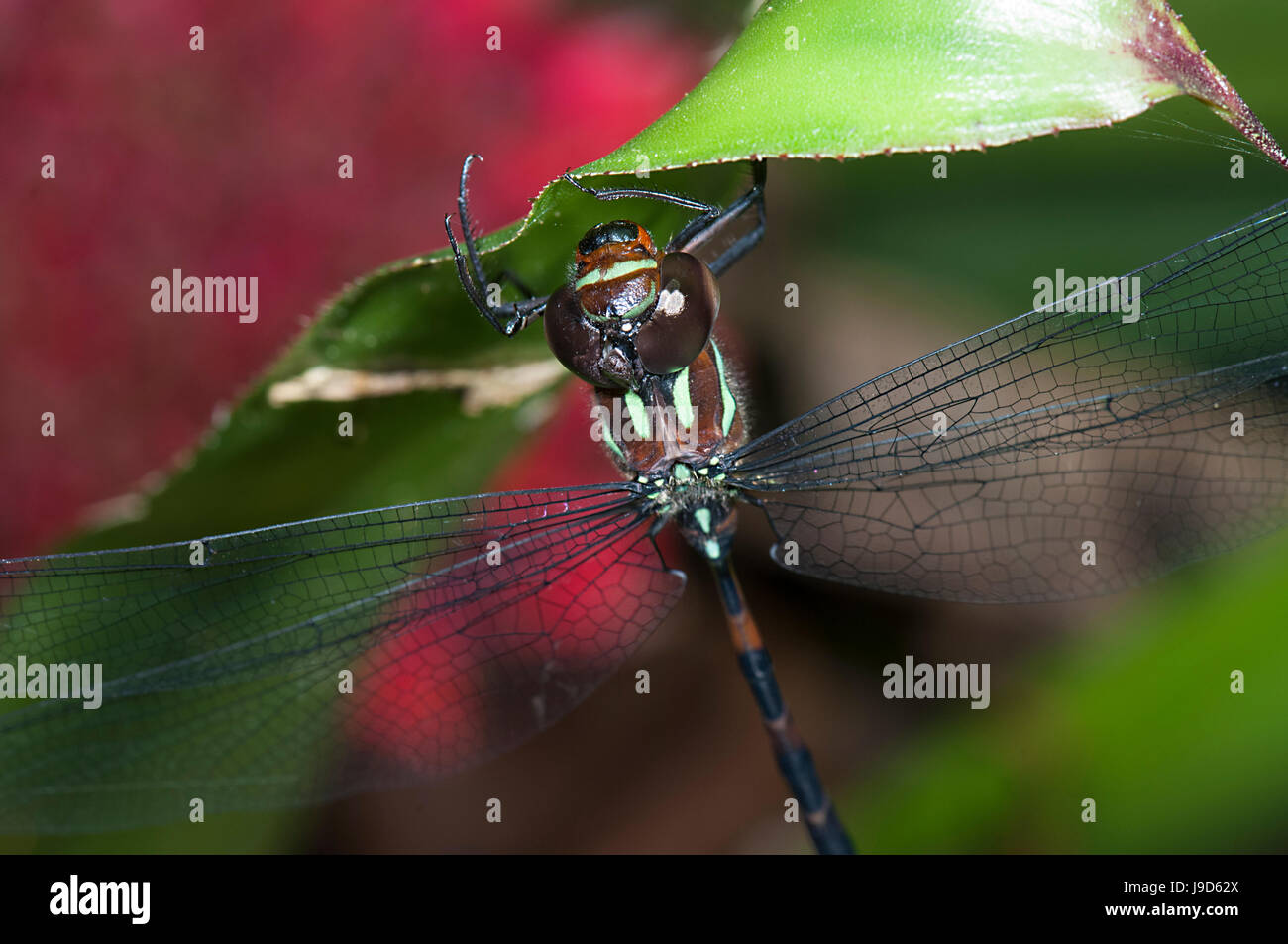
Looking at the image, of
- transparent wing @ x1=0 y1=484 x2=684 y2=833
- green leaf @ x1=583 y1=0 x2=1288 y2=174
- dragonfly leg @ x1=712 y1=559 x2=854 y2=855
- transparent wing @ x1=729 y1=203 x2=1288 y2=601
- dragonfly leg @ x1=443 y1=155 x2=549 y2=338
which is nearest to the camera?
green leaf @ x1=583 y1=0 x2=1288 y2=174

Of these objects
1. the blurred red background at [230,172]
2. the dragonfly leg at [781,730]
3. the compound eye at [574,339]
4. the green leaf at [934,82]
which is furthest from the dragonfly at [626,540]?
the blurred red background at [230,172]

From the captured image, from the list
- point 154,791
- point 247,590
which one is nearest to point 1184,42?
point 247,590

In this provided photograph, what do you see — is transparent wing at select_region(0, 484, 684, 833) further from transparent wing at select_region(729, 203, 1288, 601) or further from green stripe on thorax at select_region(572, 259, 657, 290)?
green stripe on thorax at select_region(572, 259, 657, 290)

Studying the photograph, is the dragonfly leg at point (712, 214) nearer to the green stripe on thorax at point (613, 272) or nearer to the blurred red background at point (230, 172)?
the green stripe on thorax at point (613, 272)

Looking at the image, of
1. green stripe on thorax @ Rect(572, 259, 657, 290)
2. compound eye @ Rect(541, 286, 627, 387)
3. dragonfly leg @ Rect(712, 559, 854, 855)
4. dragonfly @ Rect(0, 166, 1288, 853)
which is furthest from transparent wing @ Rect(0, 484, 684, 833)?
green stripe on thorax @ Rect(572, 259, 657, 290)

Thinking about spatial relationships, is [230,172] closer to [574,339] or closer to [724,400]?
[574,339]

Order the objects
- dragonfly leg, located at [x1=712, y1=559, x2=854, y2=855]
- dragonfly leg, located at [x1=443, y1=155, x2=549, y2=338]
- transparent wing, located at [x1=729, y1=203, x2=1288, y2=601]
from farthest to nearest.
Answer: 1. dragonfly leg, located at [x1=712, y1=559, x2=854, y2=855]
2. transparent wing, located at [x1=729, y1=203, x2=1288, y2=601]
3. dragonfly leg, located at [x1=443, y1=155, x2=549, y2=338]

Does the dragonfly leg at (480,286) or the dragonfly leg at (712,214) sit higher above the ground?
the dragonfly leg at (712,214)
